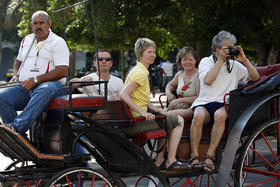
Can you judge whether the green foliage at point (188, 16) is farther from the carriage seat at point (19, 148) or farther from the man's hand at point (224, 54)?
the carriage seat at point (19, 148)

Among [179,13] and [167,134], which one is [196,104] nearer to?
[167,134]

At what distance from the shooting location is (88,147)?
525 cm

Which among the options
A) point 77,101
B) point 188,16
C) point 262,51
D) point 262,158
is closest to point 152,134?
point 77,101

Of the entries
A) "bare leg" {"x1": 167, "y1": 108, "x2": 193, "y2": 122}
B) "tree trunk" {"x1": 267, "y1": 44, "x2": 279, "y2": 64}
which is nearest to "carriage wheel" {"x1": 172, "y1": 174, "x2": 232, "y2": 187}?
"bare leg" {"x1": 167, "y1": 108, "x2": 193, "y2": 122}

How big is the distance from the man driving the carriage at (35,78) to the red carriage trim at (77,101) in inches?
2.6

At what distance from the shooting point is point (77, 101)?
463 centimetres

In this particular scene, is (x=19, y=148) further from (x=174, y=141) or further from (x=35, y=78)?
(x=174, y=141)

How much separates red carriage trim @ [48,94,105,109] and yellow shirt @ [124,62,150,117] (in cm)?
64

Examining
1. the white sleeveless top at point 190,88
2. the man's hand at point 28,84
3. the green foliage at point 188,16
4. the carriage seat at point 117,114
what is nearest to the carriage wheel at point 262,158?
the carriage seat at point 117,114

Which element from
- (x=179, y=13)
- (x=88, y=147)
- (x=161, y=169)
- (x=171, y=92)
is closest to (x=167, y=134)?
(x=161, y=169)

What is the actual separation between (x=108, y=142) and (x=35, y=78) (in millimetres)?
939

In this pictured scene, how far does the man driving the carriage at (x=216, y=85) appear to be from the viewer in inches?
214

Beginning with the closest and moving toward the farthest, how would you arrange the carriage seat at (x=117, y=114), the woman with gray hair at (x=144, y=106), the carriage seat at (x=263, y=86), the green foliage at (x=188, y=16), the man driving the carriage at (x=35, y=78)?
1. the man driving the carriage at (x=35, y=78)
2. the carriage seat at (x=117, y=114)
3. the woman with gray hair at (x=144, y=106)
4. the carriage seat at (x=263, y=86)
5. the green foliage at (x=188, y=16)

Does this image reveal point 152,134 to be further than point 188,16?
No
